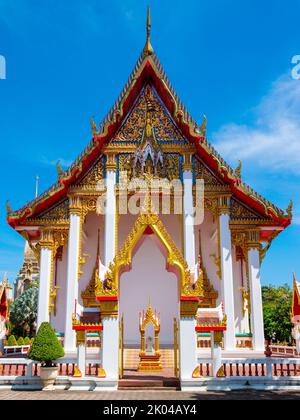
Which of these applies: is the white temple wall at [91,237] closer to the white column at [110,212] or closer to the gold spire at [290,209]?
the white column at [110,212]

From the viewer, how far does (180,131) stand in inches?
504

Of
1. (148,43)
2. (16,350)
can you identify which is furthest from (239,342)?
(16,350)

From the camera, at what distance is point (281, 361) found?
29.4 feet

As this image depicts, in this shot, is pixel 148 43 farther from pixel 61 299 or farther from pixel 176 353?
pixel 176 353

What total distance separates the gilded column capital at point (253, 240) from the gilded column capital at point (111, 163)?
4.14 m

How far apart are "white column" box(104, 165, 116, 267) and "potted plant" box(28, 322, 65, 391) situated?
3.70m

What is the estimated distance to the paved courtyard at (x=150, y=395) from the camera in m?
7.26

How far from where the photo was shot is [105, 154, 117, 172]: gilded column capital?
41.3 ft

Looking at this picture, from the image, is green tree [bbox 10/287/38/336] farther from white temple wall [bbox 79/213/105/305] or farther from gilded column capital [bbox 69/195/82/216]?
gilded column capital [bbox 69/195/82/216]

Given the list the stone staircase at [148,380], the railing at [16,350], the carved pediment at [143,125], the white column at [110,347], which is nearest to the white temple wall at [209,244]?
the carved pediment at [143,125]

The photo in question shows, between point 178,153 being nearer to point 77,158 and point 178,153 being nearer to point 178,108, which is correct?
point 178,108

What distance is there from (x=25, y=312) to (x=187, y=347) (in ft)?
79.2

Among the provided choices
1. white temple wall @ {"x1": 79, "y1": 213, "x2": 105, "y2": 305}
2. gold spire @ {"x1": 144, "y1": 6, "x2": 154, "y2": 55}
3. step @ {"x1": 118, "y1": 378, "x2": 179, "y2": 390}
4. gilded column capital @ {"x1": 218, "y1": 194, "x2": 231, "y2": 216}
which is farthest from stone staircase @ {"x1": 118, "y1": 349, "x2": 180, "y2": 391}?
gold spire @ {"x1": 144, "y1": 6, "x2": 154, "y2": 55}

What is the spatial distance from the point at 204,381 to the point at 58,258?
7177 mm
